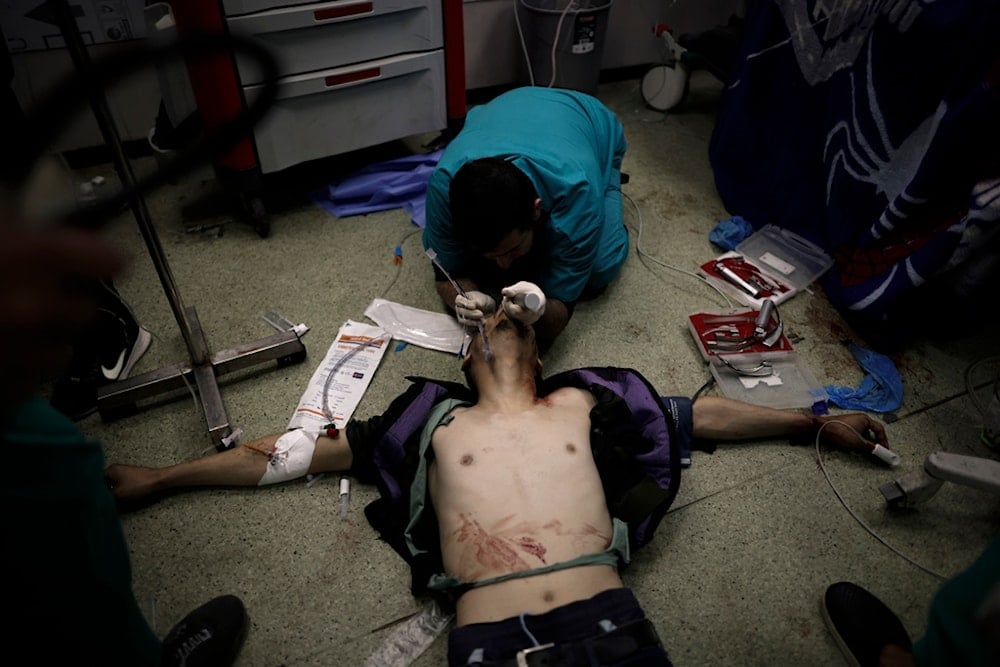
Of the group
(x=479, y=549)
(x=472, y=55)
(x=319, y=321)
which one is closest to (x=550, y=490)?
(x=479, y=549)

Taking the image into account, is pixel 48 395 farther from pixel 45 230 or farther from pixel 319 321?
pixel 45 230

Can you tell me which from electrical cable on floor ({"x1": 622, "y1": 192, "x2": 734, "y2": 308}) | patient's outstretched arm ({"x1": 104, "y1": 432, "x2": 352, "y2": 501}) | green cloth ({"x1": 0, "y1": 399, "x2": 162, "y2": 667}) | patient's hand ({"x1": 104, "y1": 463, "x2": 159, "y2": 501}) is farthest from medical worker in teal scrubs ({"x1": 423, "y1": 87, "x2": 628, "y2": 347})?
green cloth ({"x1": 0, "y1": 399, "x2": 162, "y2": 667})

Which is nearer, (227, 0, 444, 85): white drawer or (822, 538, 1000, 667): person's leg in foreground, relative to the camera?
(822, 538, 1000, 667): person's leg in foreground

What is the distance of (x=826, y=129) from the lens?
80.8 inches

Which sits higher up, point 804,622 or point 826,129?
point 826,129

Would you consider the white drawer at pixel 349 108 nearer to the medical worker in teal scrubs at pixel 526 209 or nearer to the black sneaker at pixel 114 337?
the medical worker in teal scrubs at pixel 526 209

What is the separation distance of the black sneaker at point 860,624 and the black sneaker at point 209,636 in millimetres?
1188

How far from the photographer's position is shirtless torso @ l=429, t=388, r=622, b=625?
3.76 feet

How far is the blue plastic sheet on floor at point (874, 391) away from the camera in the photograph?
1759 mm

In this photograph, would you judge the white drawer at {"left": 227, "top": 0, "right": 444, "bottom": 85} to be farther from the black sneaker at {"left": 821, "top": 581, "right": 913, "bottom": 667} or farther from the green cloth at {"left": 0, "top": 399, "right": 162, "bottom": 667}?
the black sneaker at {"left": 821, "top": 581, "right": 913, "bottom": 667}

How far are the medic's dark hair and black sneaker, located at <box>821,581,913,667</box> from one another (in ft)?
3.43

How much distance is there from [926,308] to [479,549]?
4.99 ft

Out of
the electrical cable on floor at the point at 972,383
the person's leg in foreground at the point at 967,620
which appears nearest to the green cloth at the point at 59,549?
the person's leg in foreground at the point at 967,620

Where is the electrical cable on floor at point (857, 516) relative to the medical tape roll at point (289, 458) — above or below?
below
